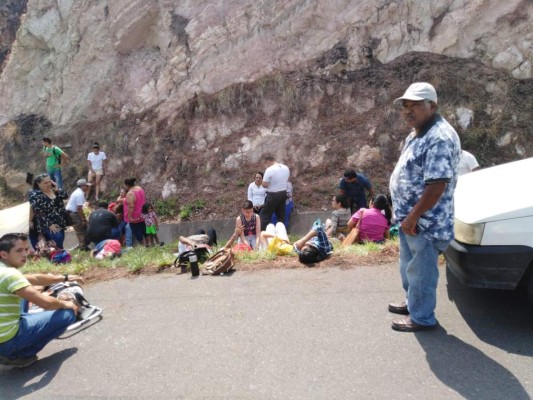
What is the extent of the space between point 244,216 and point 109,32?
1144 centimetres

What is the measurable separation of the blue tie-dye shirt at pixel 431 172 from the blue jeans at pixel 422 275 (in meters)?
0.11

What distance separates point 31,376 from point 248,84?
11129 mm

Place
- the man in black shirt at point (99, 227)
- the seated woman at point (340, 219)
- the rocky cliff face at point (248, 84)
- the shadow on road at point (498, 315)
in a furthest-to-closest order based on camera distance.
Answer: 1. the rocky cliff face at point (248, 84)
2. the man in black shirt at point (99, 227)
3. the seated woman at point (340, 219)
4. the shadow on road at point (498, 315)

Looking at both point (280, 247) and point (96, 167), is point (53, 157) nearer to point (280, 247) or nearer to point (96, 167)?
point (96, 167)

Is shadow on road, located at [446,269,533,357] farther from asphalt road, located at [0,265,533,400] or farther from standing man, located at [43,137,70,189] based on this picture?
standing man, located at [43,137,70,189]

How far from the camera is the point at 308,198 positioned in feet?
35.7

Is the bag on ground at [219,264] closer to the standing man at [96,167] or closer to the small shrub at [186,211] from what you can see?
the small shrub at [186,211]

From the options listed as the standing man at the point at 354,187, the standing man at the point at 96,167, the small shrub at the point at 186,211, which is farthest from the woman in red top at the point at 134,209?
the standing man at the point at 96,167

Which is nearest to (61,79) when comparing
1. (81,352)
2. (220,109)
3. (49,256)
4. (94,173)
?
(94,173)

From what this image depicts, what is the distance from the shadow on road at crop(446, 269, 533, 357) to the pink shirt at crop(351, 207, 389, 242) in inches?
77.1

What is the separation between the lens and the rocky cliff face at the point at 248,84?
37.2 ft

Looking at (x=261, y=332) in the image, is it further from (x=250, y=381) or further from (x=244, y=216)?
(x=244, y=216)

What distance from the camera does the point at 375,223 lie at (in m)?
6.45

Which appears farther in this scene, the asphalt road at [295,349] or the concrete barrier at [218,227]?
the concrete barrier at [218,227]
